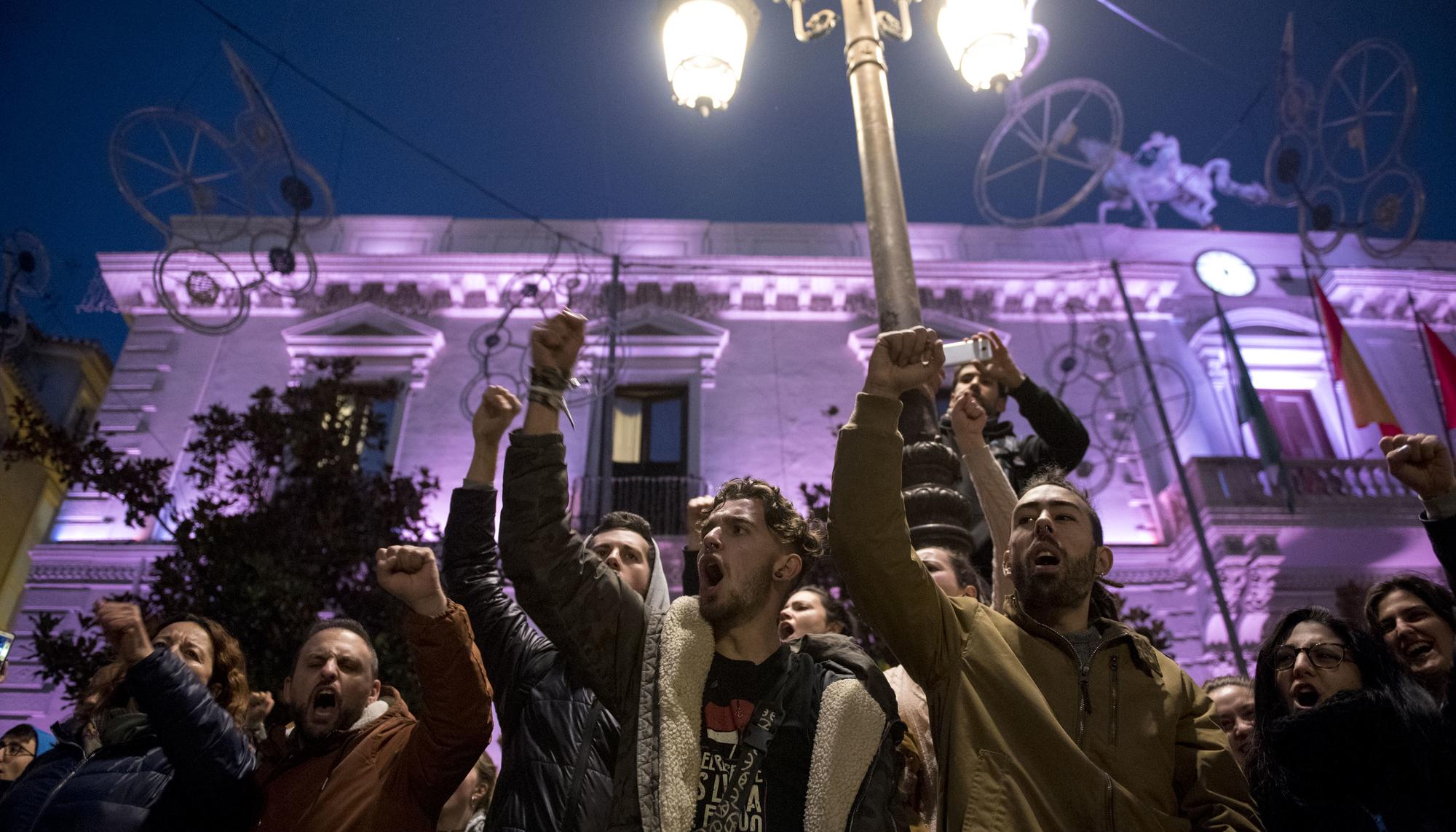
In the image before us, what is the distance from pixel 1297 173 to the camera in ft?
41.7

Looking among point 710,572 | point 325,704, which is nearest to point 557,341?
point 710,572

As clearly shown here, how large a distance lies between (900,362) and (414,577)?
152 centimetres

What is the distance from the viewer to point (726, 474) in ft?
45.4

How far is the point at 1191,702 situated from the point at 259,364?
47.6 ft

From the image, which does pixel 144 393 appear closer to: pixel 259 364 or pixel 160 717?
pixel 259 364

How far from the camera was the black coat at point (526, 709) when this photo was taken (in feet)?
8.86

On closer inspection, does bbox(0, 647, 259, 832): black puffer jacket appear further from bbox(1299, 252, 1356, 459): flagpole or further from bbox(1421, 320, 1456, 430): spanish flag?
bbox(1421, 320, 1456, 430): spanish flag

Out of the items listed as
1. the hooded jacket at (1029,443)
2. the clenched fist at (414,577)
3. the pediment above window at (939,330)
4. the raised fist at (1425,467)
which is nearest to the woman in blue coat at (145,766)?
the clenched fist at (414,577)

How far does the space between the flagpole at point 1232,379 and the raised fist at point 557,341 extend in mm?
13132

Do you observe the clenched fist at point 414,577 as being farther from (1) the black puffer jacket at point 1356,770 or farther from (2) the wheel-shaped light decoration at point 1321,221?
(2) the wheel-shaped light decoration at point 1321,221

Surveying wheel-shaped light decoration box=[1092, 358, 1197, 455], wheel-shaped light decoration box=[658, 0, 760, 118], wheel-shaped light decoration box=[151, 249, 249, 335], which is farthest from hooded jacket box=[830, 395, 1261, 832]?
wheel-shaped light decoration box=[151, 249, 249, 335]

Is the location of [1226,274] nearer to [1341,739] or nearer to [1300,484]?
[1300,484]

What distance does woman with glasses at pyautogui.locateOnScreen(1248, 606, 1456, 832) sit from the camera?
2.58 metres

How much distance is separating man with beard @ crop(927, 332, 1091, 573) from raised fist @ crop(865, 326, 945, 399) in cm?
85
